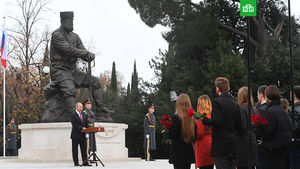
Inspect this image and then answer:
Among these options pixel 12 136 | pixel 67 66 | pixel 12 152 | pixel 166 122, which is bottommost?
pixel 12 152

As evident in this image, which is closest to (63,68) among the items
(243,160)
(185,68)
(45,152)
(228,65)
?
(45,152)

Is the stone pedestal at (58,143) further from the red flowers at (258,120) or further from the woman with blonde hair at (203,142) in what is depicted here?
the red flowers at (258,120)

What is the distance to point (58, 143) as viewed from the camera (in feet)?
53.7

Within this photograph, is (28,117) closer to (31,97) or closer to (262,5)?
(31,97)

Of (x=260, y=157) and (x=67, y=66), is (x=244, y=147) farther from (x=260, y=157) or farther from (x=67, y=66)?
(x=67, y=66)

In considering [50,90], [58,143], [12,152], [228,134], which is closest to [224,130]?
[228,134]

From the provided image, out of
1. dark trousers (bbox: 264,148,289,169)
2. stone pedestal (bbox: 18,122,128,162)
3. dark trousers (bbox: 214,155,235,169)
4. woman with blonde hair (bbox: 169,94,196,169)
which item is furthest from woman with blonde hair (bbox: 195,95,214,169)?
stone pedestal (bbox: 18,122,128,162)

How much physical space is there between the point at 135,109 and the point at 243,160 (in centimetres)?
3194

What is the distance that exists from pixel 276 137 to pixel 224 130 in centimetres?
87

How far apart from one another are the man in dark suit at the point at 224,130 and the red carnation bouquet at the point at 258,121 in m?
0.20

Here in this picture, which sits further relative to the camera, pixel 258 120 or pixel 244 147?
pixel 244 147

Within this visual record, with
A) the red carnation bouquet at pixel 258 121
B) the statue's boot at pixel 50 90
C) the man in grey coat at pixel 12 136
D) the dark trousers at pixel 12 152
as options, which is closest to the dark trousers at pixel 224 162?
the red carnation bouquet at pixel 258 121

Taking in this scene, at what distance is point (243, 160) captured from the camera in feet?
23.8

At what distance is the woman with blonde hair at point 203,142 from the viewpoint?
24.5ft
